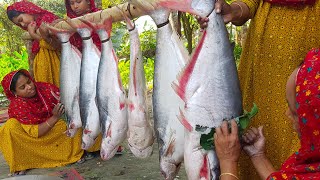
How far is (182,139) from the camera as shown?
1.76m

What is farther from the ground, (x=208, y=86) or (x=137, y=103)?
(x=208, y=86)

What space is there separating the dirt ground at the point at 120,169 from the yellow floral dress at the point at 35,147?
0.10m

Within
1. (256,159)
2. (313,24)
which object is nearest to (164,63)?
(256,159)

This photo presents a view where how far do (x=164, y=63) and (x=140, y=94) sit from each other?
28 cm

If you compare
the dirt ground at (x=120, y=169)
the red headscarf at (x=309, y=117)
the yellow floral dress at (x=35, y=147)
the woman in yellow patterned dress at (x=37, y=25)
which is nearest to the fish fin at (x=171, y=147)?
the red headscarf at (x=309, y=117)

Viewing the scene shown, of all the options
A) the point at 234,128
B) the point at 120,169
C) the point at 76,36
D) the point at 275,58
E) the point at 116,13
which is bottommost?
the point at 120,169

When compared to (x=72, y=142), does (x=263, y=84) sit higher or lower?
higher

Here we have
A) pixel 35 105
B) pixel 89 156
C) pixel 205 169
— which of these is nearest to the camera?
pixel 205 169

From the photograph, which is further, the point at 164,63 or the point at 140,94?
the point at 140,94

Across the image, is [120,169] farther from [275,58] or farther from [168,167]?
[275,58]

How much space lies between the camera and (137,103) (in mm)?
1974

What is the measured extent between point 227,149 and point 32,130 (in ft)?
9.44

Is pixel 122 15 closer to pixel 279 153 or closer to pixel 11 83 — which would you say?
pixel 279 153

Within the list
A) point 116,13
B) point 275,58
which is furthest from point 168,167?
point 116,13
